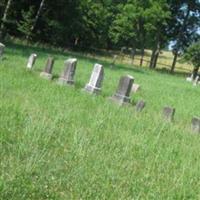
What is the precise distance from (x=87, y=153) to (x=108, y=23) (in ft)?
202

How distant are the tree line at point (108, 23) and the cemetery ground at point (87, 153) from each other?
119 ft

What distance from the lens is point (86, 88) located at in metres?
16.8

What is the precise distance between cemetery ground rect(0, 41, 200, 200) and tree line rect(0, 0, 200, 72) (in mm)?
36412

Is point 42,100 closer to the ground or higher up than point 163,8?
closer to the ground

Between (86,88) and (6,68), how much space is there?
2.81 metres

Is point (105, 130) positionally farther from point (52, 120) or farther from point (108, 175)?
point (108, 175)

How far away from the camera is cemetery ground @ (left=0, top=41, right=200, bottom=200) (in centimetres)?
608

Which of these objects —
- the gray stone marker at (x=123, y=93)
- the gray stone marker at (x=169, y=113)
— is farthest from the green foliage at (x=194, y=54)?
the gray stone marker at (x=169, y=113)

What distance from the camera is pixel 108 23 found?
6825 centimetres

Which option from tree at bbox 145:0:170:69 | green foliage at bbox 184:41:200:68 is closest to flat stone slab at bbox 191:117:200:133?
green foliage at bbox 184:41:200:68

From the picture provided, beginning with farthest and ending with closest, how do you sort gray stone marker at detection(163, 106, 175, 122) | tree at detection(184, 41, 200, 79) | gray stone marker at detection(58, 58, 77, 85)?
1. tree at detection(184, 41, 200, 79)
2. gray stone marker at detection(58, 58, 77, 85)
3. gray stone marker at detection(163, 106, 175, 122)

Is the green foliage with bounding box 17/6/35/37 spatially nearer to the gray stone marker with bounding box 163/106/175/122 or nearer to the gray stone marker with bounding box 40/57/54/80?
the gray stone marker with bounding box 40/57/54/80

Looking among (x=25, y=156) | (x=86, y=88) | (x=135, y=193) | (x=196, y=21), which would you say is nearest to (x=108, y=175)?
(x=135, y=193)

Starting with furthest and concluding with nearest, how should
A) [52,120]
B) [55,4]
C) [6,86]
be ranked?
[55,4] < [6,86] < [52,120]
